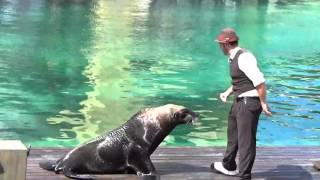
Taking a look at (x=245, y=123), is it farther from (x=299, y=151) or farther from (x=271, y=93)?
(x=271, y=93)

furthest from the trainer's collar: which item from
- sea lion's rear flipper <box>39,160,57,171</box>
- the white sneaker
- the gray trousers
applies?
sea lion's rear flipper <box>39,160,57,171</box>

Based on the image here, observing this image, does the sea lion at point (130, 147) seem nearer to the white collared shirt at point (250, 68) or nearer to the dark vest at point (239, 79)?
the dark vest at point (239, 79)

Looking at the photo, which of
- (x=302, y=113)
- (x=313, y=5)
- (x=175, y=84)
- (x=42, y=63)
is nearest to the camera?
(x=302, y=113)

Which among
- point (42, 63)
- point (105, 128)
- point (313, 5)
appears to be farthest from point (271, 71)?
point (313, 5)

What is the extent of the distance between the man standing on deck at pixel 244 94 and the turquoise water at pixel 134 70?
3.92 meters

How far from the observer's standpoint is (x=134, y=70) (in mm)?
14539

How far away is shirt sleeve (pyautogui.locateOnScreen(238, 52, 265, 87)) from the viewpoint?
15.6ft

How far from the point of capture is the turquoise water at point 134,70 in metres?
9.88

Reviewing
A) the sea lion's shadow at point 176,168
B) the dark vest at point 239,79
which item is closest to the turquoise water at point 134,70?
the sea lion's shadow at point 176,168

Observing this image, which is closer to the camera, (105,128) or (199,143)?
(199,143)

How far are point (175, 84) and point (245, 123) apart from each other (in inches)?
330

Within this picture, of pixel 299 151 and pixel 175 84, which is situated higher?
pixel 299 151

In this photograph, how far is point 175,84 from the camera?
1330 centimetres

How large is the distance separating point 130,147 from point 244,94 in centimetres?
97
